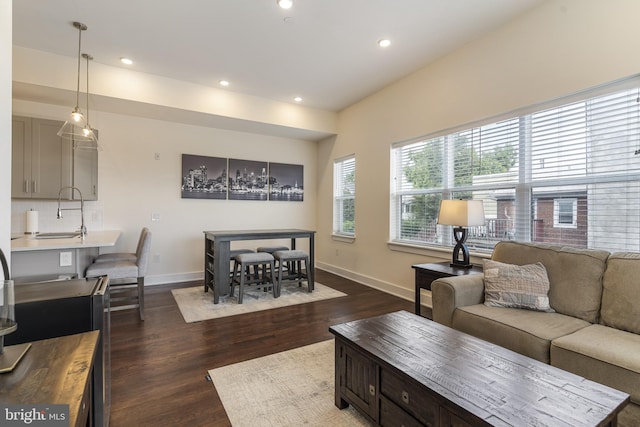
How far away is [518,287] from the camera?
221 centimetres

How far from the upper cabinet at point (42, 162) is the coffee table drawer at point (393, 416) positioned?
450 centimetres

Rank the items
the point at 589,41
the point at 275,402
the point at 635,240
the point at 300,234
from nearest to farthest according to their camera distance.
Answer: the point at 275,402, the point at 635,240, the point at 589,41, the point at 300,234

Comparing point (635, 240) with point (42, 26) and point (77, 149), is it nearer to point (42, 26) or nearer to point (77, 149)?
point (42, 26)

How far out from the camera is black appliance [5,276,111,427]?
118 cm

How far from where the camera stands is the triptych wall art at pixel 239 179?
493cm

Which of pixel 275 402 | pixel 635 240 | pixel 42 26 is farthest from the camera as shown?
pixel 42 26

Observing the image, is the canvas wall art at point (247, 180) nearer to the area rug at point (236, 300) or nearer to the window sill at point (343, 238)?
the window sill at point (343, 238)

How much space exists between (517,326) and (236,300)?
3106 mm

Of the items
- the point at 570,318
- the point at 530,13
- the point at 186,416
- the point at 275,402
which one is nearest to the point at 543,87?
the point at 530,13

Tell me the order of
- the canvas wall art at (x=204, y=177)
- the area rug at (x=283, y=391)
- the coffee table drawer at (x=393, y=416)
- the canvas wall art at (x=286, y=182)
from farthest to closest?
Result: the canvas wall art at (x=286, y=182), the canvas wall art at (x=204, y=177), the area rug at (x=283, y=391), the coffee table drawer at (x=393, y=416)

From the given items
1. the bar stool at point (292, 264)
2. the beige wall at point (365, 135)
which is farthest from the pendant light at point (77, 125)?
the bar stool at point (292, 264)

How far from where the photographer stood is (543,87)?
2625 millimetres

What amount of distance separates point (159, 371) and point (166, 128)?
3800 mm

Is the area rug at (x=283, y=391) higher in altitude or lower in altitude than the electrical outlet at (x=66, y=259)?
lower
